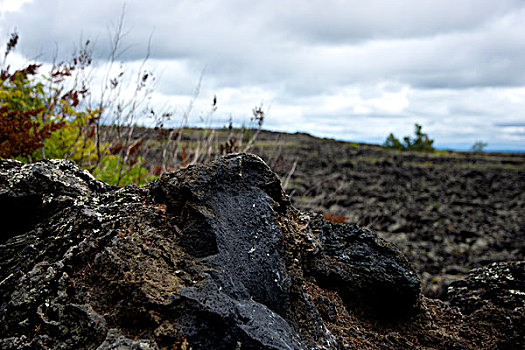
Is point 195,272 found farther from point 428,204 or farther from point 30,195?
point 428,204

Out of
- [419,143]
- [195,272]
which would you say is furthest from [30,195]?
[419,143]

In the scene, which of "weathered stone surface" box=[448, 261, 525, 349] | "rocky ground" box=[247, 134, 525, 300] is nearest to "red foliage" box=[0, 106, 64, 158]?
"rocky ground" box=[247, 134, 525, 300]

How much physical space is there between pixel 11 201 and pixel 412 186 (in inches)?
831

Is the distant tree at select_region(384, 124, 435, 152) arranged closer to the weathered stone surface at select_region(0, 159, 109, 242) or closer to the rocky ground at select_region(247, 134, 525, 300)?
the rocky ground at select_region(247, 134, 525, 300)

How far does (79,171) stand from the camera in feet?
9.08

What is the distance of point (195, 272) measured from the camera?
1.95 metres

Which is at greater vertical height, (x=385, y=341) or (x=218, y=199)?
(x=218, y=199)

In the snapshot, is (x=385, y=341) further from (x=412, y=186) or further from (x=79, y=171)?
(x=412, y=186)

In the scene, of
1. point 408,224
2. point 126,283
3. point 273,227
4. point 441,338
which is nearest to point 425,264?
point 408,224

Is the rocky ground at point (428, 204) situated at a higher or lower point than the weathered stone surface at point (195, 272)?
lower

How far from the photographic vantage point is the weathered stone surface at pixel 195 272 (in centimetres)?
175

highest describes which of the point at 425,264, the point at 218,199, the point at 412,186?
the point at 218,199

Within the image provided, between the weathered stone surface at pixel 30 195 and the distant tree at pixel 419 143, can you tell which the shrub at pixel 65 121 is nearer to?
the weathered stone surface at pixel 30 195

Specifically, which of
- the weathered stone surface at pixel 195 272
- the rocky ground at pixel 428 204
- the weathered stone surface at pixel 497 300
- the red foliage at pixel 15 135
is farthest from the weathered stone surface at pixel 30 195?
the rocky ground at pixel 428 204
